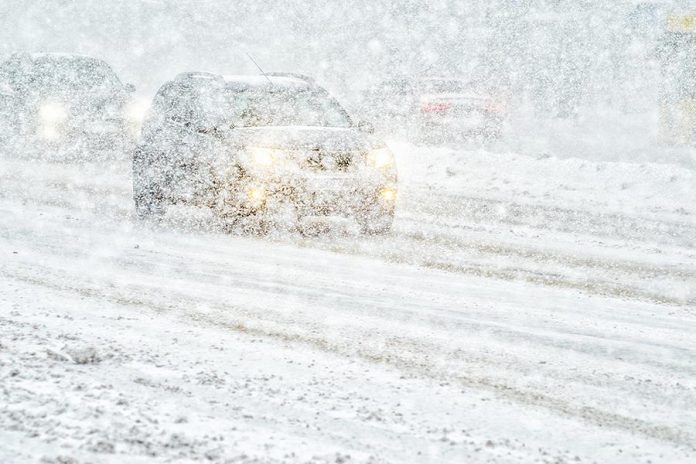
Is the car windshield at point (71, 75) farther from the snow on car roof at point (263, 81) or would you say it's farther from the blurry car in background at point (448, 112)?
the snow on car roof at point (263, 81)

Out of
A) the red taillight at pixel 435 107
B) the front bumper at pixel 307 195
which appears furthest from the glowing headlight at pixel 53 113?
the red taillight at pixel 435 107

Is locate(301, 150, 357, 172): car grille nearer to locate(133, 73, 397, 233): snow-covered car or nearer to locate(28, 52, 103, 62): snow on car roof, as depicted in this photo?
locate(133, 73, 397, 233): snow-covered car

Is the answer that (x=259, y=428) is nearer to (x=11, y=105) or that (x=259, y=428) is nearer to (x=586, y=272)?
(x=586, y=272)

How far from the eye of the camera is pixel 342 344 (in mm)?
5508

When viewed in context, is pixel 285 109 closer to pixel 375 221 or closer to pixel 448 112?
pixel 375 221

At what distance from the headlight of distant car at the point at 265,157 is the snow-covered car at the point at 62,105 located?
7.73 m

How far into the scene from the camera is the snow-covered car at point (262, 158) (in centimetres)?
984

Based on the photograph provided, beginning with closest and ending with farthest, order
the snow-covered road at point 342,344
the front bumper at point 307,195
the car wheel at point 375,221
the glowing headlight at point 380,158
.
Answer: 1. the snow-covered road at point 342,344
2. the front bumper at point 307,195
3. the car wheel at point 375,221
4. the glowing headlight at point 380,158

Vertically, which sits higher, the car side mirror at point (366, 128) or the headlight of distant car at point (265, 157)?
the car side mirror at point (366, 128)

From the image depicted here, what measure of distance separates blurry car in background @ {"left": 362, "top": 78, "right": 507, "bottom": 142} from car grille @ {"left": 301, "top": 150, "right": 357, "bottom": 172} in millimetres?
11990

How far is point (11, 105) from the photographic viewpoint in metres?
17.7

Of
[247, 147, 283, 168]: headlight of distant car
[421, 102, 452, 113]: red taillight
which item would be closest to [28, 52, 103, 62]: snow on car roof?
[421, 102, 452, 113]: red taillight

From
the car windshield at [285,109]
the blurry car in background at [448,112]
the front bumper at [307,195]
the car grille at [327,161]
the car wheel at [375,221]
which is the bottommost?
the car wheel at [375,221]

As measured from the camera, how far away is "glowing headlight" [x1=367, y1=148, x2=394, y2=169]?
10.3 metres
